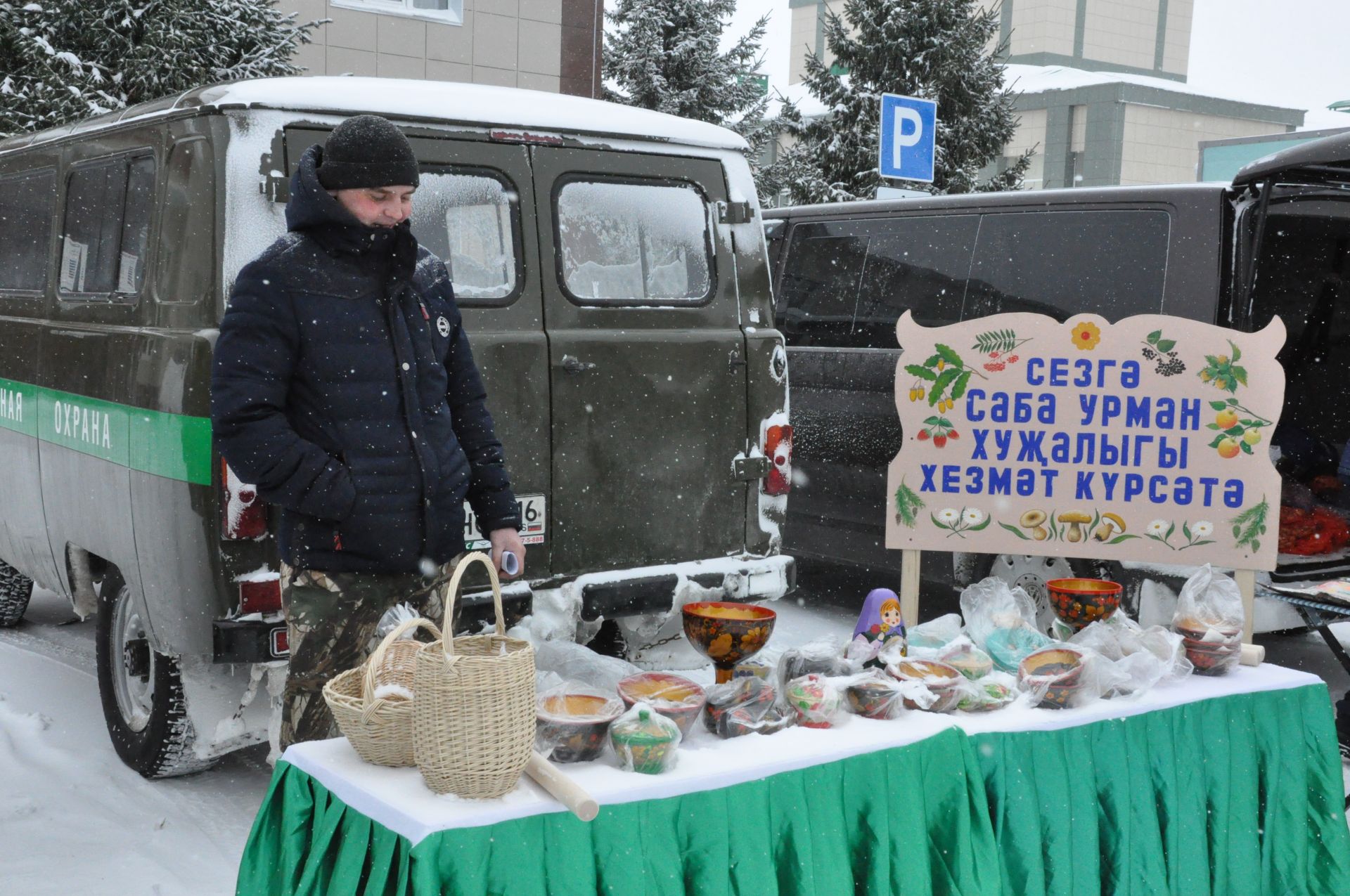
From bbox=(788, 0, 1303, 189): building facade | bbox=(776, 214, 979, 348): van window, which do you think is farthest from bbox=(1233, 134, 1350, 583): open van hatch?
bbox=(788, 0, 1303, 189): building facade

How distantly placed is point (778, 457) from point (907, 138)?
22.1 feet

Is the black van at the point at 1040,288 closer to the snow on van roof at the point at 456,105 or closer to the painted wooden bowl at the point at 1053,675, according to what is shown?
the snow on van roof at the point at 456,105

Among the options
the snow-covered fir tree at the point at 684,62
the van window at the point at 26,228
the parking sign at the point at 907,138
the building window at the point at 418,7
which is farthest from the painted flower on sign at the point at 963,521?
the snow-covered fir tree at the point at 684,62

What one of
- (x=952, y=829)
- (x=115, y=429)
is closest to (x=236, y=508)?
(x=115, y=429)

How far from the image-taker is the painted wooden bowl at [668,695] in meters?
2.36

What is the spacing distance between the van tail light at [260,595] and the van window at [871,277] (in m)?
3.39

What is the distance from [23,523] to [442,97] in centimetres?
242

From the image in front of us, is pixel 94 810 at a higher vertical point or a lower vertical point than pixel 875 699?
lower

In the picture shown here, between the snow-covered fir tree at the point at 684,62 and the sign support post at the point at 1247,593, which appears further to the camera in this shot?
the snow-covered fir tree at the point at 684,62

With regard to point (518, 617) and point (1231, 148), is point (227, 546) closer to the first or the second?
point (518, 617)

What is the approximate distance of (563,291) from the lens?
13.9ft

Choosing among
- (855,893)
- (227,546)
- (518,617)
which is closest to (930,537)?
(518,617)

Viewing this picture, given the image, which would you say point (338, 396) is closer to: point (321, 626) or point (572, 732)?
point (321, 626)

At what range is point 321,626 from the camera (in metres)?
2.93
